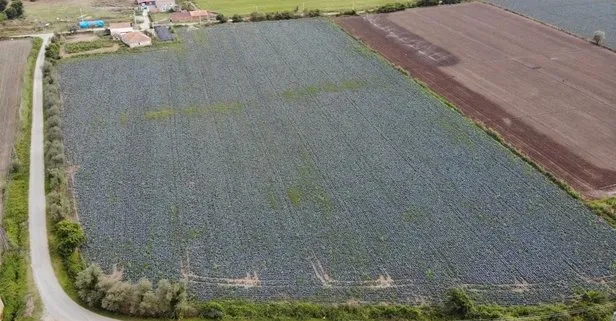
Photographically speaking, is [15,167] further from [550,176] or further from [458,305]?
[550,176]

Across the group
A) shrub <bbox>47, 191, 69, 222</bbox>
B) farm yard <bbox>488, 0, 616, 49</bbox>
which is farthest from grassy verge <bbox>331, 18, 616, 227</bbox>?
shrub <bbox>47, 191, 69, 222</bbox>

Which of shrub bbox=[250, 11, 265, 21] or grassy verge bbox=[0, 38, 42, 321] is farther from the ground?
shrub bbox=[250, 11, 265, 21]

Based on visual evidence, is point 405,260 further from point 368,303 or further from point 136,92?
point 136,92

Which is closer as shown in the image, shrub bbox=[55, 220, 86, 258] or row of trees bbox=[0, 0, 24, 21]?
shrub bbox=[55, 220, 86, 258]

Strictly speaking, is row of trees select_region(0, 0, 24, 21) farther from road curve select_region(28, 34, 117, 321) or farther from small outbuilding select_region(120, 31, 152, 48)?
road curve select_region(28, 34, 117, 321)

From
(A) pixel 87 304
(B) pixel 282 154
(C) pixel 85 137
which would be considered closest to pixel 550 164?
(B) pixel 282 154

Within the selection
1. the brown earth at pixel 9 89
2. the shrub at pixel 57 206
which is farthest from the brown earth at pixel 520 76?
the brown earth at pixel 9 89
